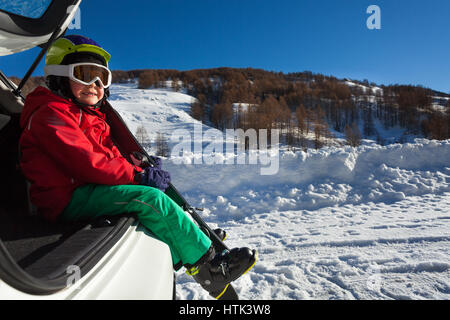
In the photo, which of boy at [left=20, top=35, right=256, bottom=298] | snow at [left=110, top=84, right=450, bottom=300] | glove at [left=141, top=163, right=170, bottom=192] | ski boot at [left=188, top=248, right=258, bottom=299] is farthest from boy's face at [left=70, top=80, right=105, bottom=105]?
snow at [left=110, top=84, right=450, bottom=300]

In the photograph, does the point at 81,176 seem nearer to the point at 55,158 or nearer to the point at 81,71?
the point at 55,158

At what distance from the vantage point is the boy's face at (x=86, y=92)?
1824 mm

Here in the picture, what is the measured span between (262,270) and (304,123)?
45577 mm

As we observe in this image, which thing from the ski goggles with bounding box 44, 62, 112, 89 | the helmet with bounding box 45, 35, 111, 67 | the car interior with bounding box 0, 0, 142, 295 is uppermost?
the helmet with bounding box 45, 35, 111, 67

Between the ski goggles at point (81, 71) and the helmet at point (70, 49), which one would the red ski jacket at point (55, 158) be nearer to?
the ski goggles at point (81, 71)

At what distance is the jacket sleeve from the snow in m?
1.39

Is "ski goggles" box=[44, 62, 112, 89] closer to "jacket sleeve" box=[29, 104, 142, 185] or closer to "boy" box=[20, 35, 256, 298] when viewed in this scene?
"boy" box=[20, 35, 256, 298]

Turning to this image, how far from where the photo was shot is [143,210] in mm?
1518

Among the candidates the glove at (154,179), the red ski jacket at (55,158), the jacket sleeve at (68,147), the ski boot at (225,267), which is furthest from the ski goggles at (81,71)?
the ski boot at (225,267)

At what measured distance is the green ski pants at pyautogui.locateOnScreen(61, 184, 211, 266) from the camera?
1523 mm

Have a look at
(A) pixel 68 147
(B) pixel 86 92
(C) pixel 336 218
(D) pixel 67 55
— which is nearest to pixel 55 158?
(A) pixel 68 147

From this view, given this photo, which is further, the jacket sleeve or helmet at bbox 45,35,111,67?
helmet at bbox 45,35,111,67

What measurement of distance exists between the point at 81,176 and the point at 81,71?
76 cm

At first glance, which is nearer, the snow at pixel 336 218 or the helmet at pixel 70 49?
the helmet at pixel 70 49
